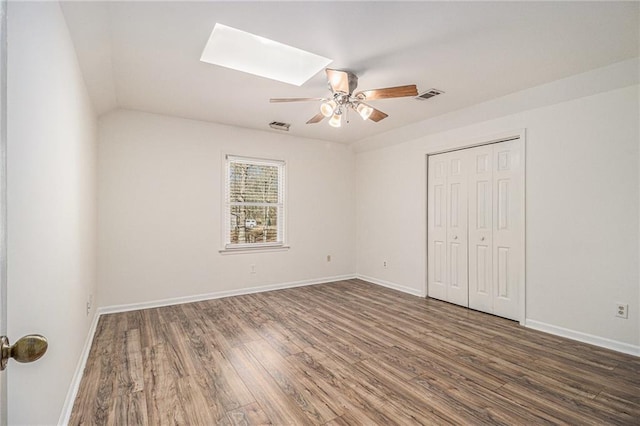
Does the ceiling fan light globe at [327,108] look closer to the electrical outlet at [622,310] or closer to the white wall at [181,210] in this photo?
the white wall at [181,210]

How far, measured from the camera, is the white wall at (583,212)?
9.30 feet

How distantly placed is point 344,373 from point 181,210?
A: 10.5 feet

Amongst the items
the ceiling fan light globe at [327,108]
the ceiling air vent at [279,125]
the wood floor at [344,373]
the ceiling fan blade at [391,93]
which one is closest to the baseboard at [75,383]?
the wood floor at [344,373]

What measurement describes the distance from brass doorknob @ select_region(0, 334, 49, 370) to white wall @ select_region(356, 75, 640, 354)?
13.4 feet

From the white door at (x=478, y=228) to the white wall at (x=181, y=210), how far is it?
6.87 ft

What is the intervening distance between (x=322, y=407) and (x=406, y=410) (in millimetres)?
546

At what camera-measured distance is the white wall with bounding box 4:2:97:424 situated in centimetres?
111

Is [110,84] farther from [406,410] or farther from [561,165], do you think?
[561,165]

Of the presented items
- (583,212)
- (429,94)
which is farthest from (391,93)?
(583,212)

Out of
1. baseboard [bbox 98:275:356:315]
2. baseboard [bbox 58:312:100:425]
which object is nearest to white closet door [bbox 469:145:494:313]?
baseboard [bbox 98:275:356:315]

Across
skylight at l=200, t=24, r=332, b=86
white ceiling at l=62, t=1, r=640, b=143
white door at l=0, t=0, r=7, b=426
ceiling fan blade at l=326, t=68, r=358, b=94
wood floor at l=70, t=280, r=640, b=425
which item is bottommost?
wood floor at l=70, t=280, r=640, b=425

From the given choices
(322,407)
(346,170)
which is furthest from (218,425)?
(346,170)

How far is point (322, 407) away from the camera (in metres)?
2.01

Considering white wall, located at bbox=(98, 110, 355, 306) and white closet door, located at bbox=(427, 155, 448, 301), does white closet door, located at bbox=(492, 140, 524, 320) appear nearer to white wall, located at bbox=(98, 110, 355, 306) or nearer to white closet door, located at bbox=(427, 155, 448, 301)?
white closet door, located at bbox=(427, 155, 448, 301)
